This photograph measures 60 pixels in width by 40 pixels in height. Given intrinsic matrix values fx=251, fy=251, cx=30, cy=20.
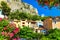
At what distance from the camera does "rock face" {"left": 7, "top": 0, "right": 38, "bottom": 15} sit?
15.9ft

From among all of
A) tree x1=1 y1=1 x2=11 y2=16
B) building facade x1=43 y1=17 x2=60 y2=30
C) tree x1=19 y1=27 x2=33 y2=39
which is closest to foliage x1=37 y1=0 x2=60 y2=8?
building facade x1=43 y1=17 x2=60 y2=30

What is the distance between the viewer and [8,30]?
13.6ft

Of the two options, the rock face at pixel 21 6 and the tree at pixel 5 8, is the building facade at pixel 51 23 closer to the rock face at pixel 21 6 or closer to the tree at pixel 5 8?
the rock face at pixel 21 6

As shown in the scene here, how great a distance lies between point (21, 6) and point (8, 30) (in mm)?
888

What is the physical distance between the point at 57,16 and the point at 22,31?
82 centimetres

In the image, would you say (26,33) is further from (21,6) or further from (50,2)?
(21,6)

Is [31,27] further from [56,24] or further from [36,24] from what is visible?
[56,24]

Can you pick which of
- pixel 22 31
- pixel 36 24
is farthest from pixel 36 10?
pixel 22 31

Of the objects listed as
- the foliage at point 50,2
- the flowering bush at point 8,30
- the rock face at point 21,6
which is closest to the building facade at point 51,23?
the rock face at point 21,6

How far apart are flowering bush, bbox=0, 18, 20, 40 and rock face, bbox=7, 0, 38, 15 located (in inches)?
25.6

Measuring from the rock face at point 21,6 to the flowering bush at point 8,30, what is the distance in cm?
65

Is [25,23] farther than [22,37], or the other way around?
[25,23]

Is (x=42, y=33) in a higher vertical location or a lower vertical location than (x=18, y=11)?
lower

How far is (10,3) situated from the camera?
4879 millimetres
